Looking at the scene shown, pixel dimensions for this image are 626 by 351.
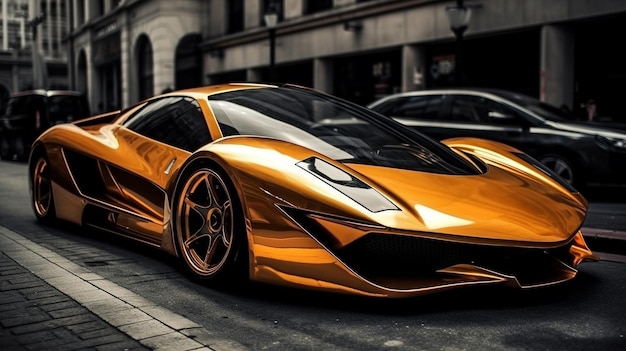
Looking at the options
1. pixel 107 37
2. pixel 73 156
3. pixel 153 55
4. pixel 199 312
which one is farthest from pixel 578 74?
pixel 107 37

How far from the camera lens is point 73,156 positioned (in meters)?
5.31

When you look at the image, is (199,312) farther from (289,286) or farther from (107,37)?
(107,37)

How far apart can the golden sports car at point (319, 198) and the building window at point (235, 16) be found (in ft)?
76.6

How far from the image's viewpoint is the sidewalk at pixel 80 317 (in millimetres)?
2814

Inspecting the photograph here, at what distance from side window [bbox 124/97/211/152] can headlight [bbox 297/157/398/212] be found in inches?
35.6

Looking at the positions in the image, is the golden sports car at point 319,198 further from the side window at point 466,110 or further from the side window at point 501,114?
the side window at point 466,110

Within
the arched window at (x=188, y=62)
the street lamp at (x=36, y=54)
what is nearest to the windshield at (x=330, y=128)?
the arched window at (x=188, y=62)

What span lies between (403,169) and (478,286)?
2.70ft

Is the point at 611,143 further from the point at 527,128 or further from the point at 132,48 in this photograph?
the point at 132,48

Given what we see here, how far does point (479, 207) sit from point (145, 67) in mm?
32843

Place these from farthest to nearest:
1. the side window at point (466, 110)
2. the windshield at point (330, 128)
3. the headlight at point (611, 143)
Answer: the side window at point (466, 110), the headlight at point (611, 143), the windshield at point (330, 128)

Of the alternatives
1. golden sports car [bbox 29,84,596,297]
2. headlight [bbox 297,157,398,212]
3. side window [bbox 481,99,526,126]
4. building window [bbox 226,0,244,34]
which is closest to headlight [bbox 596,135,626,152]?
side window [bbox 481,99,526,126]

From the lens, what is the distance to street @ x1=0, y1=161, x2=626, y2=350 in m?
2.90

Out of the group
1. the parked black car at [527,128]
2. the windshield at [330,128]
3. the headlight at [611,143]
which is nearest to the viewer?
the windshield at [330,128]
